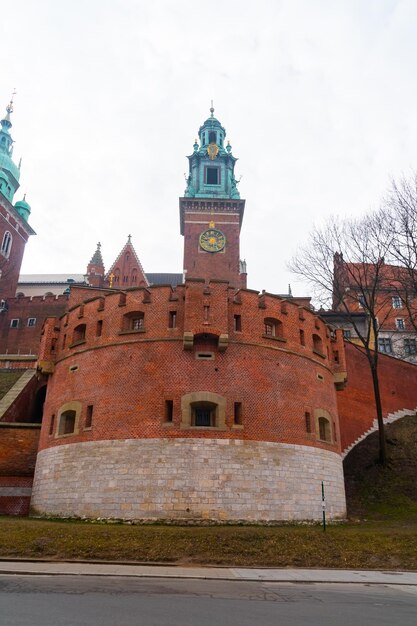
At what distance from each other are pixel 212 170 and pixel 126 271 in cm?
1541

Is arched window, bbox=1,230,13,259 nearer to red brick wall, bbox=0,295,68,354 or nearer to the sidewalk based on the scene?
red brick wall, bbox=0,295,68,354

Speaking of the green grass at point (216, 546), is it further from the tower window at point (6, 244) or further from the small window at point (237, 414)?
the tower window at point (6, 244)

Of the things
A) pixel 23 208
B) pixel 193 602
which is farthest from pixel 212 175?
pixel 193 602

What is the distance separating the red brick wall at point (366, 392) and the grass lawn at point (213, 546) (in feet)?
51.4

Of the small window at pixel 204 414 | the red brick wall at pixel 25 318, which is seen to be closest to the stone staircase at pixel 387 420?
the small window at pixel 204 414

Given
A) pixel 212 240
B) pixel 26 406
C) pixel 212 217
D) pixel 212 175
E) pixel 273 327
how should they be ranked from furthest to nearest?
1. pixel 212 175
2. pixel 212 217
3. pixel 212 240
4. pixel 26 406
5. pixel 273 327

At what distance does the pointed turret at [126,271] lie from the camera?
53.5 metres

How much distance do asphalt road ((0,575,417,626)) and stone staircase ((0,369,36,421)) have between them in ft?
59.1

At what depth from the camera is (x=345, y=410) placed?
30.2 metres

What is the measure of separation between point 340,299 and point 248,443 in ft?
44.0

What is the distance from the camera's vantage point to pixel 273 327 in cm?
2252

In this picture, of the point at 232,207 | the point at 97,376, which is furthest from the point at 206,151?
the point at 97,376

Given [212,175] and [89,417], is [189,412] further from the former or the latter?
[212,175]

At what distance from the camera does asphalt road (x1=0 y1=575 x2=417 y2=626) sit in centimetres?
632
